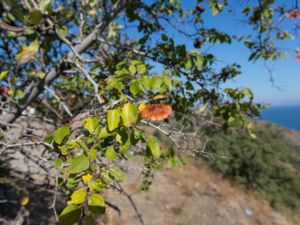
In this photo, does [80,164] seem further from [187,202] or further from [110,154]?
[187,202]

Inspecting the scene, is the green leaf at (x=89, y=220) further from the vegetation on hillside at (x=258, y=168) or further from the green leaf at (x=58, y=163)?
the vegetation on hillside at (x=258, y=168)

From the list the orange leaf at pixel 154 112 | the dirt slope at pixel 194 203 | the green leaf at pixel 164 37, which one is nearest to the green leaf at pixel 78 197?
the orange leaf at pixel 154 112

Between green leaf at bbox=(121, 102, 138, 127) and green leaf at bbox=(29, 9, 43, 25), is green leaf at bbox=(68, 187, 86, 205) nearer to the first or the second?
green leaf at bbox=(121, 102, 138, 127)

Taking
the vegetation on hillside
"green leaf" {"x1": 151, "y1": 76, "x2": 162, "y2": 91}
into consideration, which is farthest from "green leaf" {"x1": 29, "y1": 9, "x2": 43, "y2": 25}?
the vegetation on hillside

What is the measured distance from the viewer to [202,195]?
9.14 metres

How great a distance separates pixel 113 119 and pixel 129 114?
0.06 meters

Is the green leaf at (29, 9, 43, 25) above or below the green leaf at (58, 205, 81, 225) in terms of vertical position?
above

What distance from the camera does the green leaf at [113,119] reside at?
94 centimetres

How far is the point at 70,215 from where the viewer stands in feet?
2.77

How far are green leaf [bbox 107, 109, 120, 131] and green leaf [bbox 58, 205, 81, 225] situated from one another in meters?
0.27

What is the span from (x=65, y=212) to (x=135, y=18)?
178cm

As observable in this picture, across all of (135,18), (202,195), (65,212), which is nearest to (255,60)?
(135,18)

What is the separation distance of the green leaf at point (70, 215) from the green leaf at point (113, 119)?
27cm

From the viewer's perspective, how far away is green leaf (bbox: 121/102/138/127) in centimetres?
93
